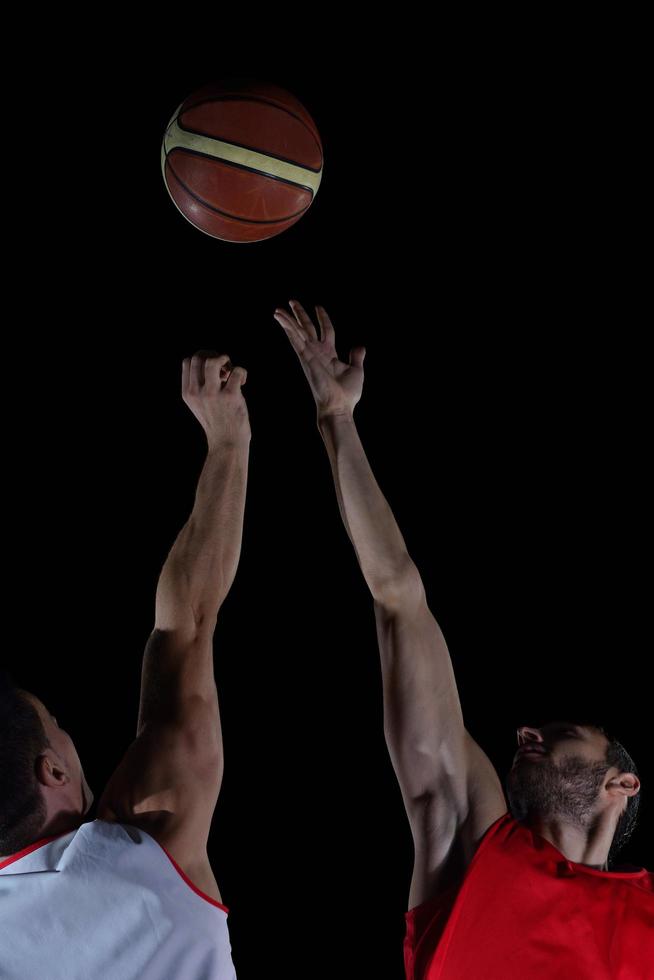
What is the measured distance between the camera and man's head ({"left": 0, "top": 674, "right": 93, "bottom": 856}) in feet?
4.90

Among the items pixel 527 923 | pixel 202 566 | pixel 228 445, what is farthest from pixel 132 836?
pixel 228 445

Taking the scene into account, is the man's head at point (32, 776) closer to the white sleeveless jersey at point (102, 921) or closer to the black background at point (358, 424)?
the white sleeveless jersey at point (102, 921)

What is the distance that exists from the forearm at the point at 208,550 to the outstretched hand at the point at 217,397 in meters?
0.04

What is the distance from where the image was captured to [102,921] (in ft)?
4.56

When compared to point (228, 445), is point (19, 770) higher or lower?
lower

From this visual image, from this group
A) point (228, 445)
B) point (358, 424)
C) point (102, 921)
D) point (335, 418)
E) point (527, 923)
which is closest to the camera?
point (102, 921)

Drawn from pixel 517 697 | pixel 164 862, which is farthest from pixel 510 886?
pixel 517 697

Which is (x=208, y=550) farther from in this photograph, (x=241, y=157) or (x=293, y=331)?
(x=241, y=157)

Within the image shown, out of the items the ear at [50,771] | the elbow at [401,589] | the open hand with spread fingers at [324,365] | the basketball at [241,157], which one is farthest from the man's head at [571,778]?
the basketball at [241,157]

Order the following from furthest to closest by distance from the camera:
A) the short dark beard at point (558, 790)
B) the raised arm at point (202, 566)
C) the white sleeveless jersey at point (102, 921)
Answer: the short dark beard at point (558, 790) < the raised arm at point (202, 566) < the white sleeveless jersey at point (102, 921)

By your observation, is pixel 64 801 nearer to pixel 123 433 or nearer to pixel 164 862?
pixel 164 862

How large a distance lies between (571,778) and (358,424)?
5.67ft

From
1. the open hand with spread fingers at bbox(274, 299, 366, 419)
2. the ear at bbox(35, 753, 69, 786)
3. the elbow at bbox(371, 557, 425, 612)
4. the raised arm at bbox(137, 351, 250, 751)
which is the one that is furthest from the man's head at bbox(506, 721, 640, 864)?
the ear at bbox(35, 753, 69, 786)

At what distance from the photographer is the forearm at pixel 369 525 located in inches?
81.7
